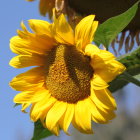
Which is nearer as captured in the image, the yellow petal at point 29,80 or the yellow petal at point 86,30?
the yellow petal at point 86,30

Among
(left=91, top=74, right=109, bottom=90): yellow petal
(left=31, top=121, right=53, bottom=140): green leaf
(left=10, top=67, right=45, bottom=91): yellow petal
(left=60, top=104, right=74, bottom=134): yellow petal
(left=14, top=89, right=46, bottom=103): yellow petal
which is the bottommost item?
(left=31, top=121, right=53, bottom=140): green leaf

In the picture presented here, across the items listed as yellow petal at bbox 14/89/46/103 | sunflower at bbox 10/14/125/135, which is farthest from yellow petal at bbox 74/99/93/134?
yellow petal at bbox 14/89/46/103

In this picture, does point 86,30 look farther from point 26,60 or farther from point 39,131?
point 39,131

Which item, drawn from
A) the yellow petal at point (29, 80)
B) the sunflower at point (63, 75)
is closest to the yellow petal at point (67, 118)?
the sunflower at point (63, 75)

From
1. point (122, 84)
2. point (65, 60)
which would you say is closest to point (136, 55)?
point (122, 84)

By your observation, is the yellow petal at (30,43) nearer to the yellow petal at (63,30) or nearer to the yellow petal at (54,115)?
the yellow petal at (63,30)

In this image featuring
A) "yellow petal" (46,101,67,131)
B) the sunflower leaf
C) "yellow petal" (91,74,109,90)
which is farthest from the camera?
the sunflower leaf

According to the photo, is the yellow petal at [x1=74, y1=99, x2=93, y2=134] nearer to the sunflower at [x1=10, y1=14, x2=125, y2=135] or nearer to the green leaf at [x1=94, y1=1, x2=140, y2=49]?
the sunflower at [x1=10, y1=14, x2=125, y2=135]

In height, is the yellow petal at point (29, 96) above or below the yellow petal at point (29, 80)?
below
